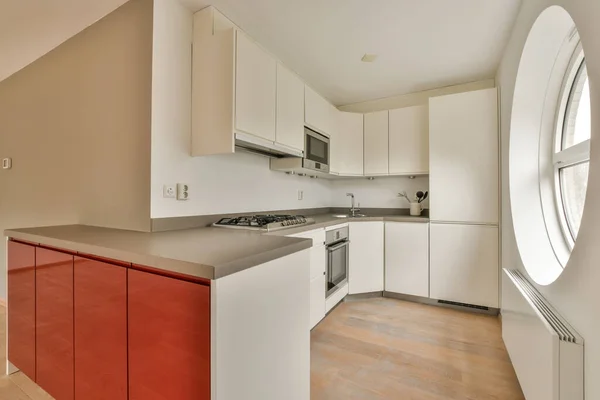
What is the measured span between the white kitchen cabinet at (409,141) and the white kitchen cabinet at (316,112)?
2.65ft

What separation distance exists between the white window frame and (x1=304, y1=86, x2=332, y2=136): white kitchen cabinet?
5.92 feet

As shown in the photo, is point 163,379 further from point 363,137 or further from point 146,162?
point 363,137

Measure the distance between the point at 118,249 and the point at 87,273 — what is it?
0.29 meters

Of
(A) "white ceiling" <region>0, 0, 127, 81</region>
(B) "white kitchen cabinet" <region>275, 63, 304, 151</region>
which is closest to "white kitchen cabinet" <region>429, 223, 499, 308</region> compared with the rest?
(B) "white kitchen cabinet" <region>275, 63, 304, 151</region>

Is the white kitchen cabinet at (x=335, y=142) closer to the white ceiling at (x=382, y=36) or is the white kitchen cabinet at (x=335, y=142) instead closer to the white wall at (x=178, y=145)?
the white ceiling at (x=382, y=36)

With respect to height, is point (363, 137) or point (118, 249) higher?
point (363, 137)

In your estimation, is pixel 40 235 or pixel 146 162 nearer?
pixel 40 235

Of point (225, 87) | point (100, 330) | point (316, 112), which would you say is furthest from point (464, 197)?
point (100, 330)

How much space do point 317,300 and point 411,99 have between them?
8.82ft

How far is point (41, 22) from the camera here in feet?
6.50

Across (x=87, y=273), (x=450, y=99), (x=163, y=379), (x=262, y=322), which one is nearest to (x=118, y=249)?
(x=87, y=273)

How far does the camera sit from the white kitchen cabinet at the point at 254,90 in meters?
1.76

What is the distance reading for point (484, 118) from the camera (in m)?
2.56

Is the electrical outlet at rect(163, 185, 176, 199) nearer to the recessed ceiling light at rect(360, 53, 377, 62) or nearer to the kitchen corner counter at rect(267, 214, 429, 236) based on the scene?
the kitchen corner counter at rect(267, 214, 429, 236)
